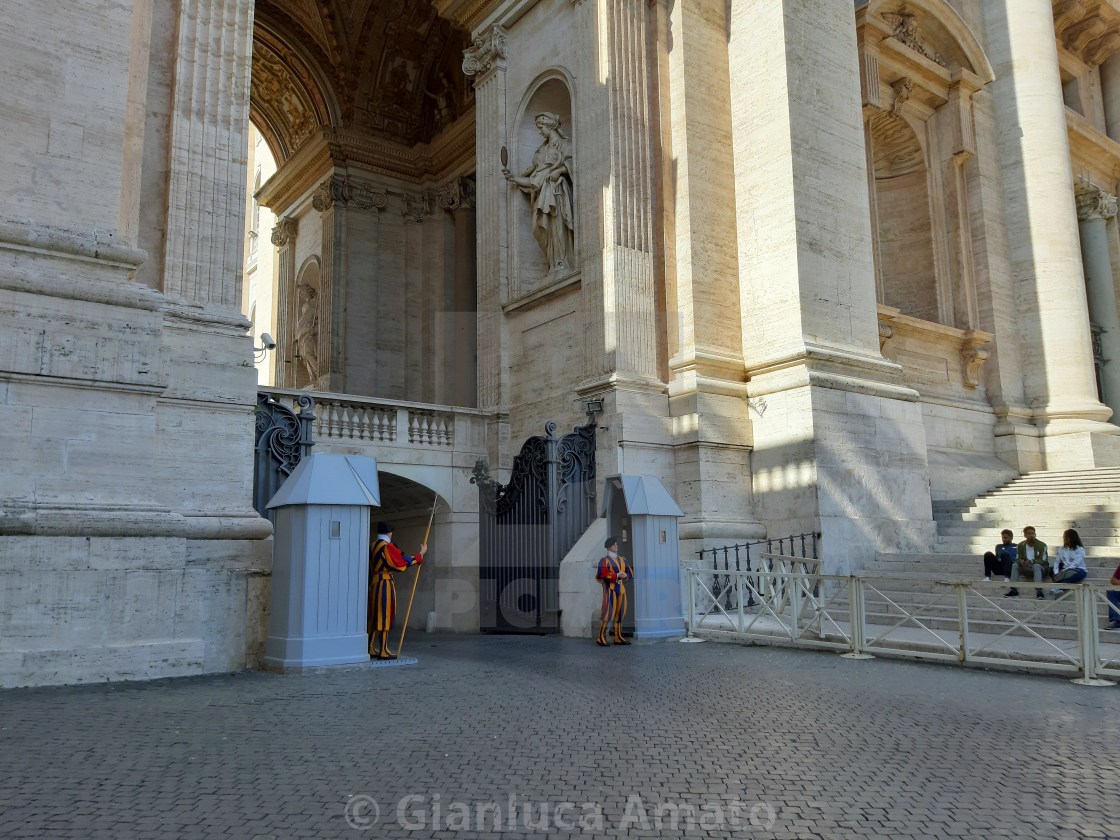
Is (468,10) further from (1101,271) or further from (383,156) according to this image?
(1101,271)

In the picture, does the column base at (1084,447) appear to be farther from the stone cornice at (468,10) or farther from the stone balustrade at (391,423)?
the stone cornice at (468,10)

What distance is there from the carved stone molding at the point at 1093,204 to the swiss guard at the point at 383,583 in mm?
22648

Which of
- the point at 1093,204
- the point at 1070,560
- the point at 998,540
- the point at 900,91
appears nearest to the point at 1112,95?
the point at 1093,204

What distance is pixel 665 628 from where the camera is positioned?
1182cm

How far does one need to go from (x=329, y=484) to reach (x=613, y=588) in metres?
3.93

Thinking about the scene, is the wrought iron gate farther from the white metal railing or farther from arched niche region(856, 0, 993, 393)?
arched niche region(856, 0, 993, 393)

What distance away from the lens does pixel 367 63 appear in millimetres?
25688

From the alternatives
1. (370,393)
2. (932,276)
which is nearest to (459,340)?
(370,393)

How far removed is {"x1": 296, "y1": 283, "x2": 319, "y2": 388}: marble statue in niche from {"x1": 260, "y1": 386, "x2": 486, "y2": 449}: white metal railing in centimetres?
1000

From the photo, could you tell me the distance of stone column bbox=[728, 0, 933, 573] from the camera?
14062 mm

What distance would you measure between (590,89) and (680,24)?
192 cm

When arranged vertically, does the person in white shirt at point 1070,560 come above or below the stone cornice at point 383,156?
below

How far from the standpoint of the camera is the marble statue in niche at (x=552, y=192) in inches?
679

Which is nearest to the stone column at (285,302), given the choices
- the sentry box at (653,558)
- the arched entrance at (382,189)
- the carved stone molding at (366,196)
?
the arched entrance at (382,189)
